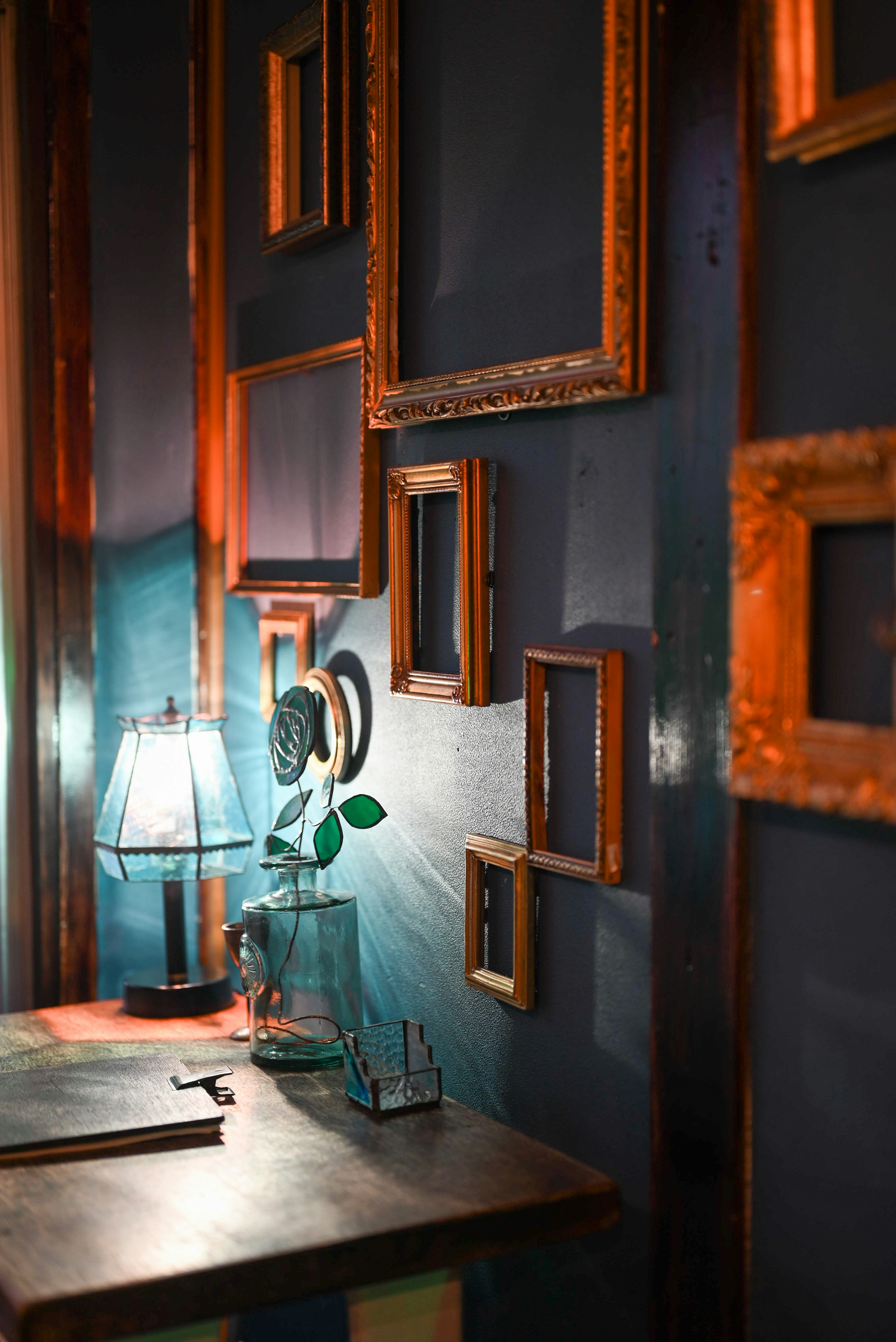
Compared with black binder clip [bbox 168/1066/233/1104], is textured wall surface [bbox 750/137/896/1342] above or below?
above

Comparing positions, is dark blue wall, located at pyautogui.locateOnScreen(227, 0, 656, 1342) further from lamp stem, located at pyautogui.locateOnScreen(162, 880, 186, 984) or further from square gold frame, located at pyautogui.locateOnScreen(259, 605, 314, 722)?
lamp stem, located at pyautogui.locateOnScreen(162, 880, 186, 984)

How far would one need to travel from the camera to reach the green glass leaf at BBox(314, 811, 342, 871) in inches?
68.8

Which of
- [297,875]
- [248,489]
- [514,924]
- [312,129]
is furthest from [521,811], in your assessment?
[312,129]

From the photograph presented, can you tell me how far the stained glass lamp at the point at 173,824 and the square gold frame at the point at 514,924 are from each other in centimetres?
55

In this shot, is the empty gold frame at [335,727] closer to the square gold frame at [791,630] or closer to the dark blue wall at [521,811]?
the dark blue wall at [521,811]

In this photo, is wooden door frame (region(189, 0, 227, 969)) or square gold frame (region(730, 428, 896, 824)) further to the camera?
wooden door frame (region(189, 0, 227, 969))

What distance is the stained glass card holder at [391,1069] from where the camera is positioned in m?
1.53

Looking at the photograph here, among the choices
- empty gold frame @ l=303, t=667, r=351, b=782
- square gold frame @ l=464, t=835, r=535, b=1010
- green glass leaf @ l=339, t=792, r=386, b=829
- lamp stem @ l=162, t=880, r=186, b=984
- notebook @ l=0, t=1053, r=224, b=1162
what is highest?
empty gold frame @ l=303, t=667, r=351, b=782

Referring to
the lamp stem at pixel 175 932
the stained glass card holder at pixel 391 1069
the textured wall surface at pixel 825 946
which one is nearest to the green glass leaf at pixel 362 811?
the stained glass card holder at pixel 391 1069

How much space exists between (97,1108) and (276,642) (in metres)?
0.86

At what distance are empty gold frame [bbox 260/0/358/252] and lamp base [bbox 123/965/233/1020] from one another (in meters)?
1.15

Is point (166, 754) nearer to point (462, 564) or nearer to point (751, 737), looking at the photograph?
point (462, 564)

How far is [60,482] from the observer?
228 centimetres

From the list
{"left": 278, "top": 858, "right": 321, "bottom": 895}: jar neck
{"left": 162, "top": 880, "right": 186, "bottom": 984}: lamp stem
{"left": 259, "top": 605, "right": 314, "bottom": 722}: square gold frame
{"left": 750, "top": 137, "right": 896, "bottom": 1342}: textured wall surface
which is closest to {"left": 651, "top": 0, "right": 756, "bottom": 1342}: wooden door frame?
{"left": 750, "top": 137, "right": 896, "bottom": 1342}: textured wall surface
